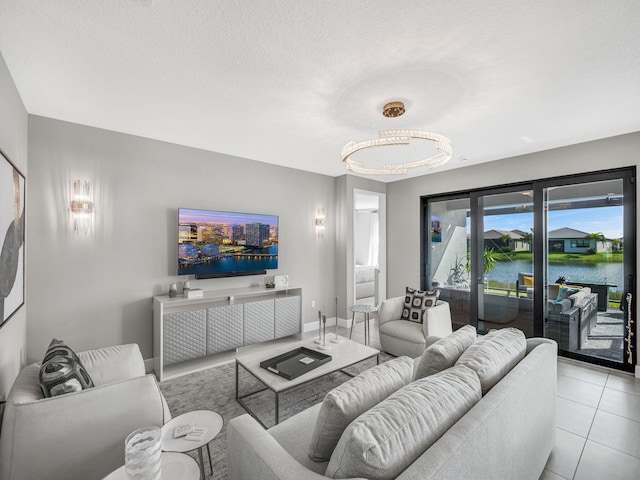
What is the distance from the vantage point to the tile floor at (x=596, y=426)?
74.1 inches

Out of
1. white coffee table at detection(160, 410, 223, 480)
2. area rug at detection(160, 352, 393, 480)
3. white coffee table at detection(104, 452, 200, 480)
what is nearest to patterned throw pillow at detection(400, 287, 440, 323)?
area rug at detection(160, 352, 393, 480)

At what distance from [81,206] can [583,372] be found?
5508mm

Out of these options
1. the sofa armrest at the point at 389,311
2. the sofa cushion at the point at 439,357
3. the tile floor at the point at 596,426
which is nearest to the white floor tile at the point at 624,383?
the tile floor at the point at 596,426

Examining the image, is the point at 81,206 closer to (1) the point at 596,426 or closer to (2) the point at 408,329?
(2) the point at 408,329

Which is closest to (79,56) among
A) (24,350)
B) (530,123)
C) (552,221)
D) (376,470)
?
(24,350)

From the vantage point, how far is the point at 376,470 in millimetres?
925

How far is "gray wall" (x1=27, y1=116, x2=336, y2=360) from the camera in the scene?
2.79 meters

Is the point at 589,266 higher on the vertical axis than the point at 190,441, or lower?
higher

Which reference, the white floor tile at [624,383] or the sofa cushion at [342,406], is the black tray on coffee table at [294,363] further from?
the white floor tile at [624,383]

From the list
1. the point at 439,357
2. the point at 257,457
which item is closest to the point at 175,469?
the point at 257,457

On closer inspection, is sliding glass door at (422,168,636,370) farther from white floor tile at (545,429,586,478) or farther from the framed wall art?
the framed wall art

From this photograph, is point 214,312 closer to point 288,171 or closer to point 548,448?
point 288,171

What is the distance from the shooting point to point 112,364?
2178mm

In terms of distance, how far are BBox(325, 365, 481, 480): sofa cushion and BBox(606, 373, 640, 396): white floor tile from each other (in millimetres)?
2803
